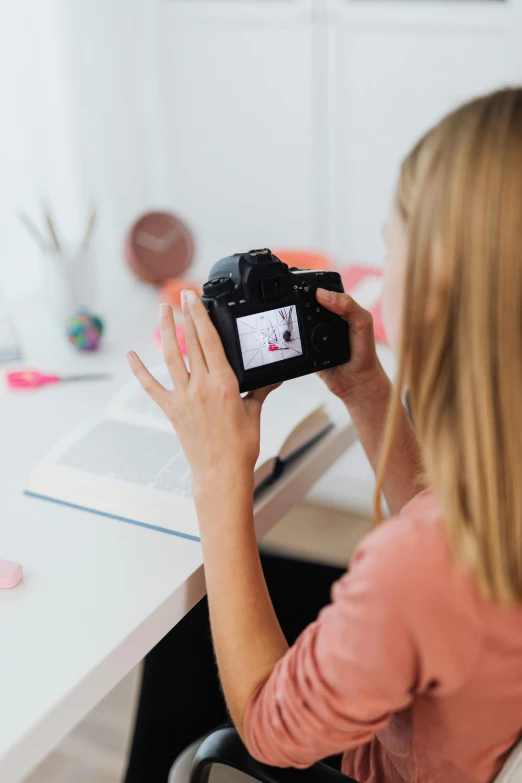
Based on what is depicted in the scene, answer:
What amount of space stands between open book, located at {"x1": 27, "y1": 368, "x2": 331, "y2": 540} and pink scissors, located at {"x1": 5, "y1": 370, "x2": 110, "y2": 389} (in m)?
0.16

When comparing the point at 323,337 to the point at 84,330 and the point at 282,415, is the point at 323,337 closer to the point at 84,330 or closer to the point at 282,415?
the point at 282,415

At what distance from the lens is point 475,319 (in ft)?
1.80

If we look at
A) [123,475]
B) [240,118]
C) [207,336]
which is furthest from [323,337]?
[240,118]

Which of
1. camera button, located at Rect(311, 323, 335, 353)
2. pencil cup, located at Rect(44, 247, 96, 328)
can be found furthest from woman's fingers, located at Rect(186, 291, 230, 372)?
pencil cup, located at Rect(44, 247, 96, 328)

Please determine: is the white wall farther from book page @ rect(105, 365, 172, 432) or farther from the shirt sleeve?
the shirt sleeve

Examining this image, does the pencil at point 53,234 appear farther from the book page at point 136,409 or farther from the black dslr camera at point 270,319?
the black dslr camera at point 270,319

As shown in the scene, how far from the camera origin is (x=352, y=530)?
1756 millimetres

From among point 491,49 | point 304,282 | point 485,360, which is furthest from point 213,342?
point 491,49

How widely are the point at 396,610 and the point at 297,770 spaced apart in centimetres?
25

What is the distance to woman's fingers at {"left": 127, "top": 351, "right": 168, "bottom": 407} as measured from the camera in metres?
0.82

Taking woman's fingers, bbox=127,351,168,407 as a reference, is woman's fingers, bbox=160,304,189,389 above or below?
above

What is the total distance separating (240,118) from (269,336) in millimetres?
1477

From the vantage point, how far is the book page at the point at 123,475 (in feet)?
2.86

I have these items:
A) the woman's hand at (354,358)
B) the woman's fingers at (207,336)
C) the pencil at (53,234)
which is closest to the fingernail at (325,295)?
the woman's hand at (354,358)
